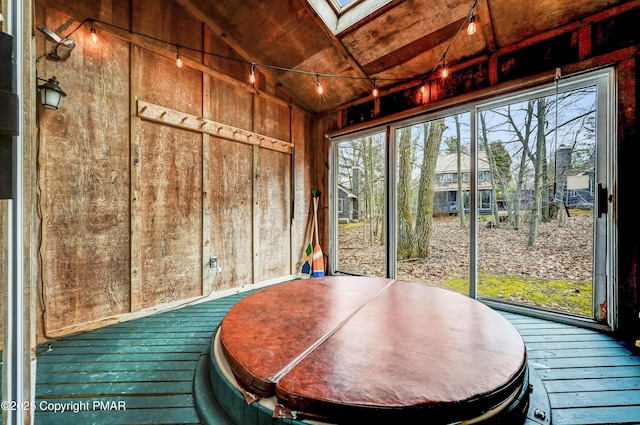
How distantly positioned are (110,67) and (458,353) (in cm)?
369

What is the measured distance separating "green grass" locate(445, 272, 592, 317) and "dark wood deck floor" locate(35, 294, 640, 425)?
1.60 ft

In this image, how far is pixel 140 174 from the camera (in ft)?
Result: 8.65

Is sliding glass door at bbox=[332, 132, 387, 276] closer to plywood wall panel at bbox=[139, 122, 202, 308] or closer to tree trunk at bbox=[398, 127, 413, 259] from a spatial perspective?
tree trunk at bbox=[398, 127, 413, 259]

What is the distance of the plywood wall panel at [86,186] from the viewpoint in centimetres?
217

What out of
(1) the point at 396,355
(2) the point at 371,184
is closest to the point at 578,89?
(2) the point at 371,184

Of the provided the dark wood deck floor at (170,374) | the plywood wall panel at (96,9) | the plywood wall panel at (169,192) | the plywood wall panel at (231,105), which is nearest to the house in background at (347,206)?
the plywood wall panel at (231,105)

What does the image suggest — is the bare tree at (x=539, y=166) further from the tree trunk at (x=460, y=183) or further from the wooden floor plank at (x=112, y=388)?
the wooden floor plank at (x=112, y=388)

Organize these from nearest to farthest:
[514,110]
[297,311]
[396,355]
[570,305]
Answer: [396,355], [297,311], [570,305], [514,110]

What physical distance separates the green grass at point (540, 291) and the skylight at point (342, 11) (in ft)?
11.3

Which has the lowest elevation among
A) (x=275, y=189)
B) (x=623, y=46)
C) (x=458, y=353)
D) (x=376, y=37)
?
(x=458, y=353)

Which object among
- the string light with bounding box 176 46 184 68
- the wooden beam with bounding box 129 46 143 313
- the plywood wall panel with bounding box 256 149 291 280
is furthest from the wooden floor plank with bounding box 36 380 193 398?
the string light with bounding box 176 46 184 68

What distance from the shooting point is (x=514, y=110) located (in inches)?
114

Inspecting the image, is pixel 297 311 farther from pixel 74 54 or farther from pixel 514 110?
pixel 514 110

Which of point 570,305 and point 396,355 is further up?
point 396,355
